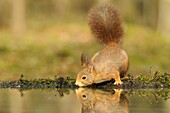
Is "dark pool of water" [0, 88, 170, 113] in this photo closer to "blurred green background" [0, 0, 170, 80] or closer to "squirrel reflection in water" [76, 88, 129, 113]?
"squirrel reflection in water" [76, 88, 129, 113]

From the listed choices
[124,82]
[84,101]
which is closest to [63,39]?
[124,82]

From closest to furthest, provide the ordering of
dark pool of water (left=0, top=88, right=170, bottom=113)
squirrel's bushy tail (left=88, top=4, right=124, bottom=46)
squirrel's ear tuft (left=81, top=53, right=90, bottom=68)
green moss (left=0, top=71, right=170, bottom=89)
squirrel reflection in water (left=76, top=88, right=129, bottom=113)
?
squirrel reflection in water (left=76, top=88, right=129, bottom=113) → dark pool of water (left=0, top=88, right=170, bottom=113) → squirrel's ear tuft (left=81, top=53, right=90, bottom=68) → green moss (left=0, top=71, right=170, bottom=89) → squirrel's bushy tail (left=88, top=4, right=124, bottom=46)

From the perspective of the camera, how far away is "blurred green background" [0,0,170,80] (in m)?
20.5

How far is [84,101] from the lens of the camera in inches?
315

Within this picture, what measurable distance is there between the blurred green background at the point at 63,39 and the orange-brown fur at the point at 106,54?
0.60 m

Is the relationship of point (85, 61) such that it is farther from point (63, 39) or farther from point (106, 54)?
point (63, 39)

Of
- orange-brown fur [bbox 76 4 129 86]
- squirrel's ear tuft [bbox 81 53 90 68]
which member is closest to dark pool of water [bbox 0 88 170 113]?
orange-brown fur [bbox 76 4 129 86]

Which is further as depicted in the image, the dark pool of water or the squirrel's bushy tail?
the squirrel's bushy tail

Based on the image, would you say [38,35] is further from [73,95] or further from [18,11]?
[73,95]

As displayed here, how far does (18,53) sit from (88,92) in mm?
14078

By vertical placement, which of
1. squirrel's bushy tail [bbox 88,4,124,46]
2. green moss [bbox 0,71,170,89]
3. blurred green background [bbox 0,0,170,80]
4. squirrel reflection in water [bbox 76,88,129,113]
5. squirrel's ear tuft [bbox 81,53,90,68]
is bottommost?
squirrel reflection in water [bbox 76,88,129,113]

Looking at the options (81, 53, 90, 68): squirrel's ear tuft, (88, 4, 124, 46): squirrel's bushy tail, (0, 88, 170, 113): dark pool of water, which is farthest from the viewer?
(88, 4, 124, 46): squirrel's bushy tail

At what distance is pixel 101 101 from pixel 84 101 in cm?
31

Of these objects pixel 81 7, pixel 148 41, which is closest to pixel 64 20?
pixel 81 7
